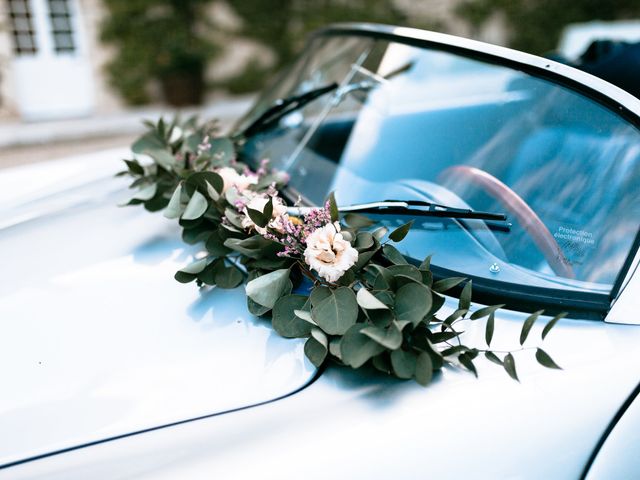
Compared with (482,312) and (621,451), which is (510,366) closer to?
(482,312)

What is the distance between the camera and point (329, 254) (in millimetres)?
1291

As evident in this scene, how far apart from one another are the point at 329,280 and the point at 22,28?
993 centimetres

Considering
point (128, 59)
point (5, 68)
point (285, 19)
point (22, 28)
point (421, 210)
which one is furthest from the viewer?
point (285, 19)

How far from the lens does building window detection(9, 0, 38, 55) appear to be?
9.41 m

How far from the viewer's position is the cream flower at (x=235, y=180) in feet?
5.46

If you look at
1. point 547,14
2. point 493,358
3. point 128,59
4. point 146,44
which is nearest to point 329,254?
point 493,358

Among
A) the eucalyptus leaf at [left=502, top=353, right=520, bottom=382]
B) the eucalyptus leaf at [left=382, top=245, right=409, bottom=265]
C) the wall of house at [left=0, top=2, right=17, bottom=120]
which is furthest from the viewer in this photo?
the wall of house at [left=0, top=2, right=17, bottom=120]

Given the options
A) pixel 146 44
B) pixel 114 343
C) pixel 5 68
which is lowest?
pixel 5 68

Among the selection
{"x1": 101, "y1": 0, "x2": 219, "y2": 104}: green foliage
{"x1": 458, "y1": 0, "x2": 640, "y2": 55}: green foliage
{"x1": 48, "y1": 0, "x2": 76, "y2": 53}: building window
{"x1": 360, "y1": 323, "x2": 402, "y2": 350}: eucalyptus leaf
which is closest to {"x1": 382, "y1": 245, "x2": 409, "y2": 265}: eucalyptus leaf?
{"x1": 360, "y1": 323, "x2": 402, "y2": 350}: eucalyptus leaf

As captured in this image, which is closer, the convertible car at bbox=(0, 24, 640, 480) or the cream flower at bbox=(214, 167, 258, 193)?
the convertible car at bbox=(0, 24, 640, 480)

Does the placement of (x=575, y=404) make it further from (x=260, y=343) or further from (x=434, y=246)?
(x=260, y=343)

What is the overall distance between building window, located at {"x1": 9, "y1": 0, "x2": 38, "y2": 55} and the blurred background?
0.01 m

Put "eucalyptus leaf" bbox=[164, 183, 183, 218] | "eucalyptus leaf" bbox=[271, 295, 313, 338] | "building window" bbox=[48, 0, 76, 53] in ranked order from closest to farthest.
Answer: "eucalyptus leaf" bbox=[271, 295, 313, 338]
"eucalyptus leaf" bbox=[164, 183, 183, 218]
"building window" bbox=[48, 0, 76, 53]

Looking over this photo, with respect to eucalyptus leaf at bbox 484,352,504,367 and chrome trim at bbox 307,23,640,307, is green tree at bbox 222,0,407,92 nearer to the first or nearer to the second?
chrome trim at bbox 307,23,640,307
